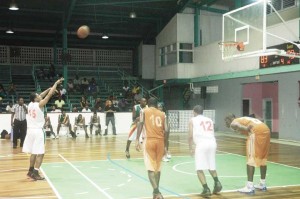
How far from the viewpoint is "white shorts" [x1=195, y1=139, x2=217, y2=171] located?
265 inches

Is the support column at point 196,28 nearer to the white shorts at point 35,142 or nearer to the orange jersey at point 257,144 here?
the white shorts at point 35,142

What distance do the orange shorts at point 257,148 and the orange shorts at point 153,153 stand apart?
1.67m

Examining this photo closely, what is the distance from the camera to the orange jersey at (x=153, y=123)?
6.61 m

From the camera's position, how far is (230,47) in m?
13.2

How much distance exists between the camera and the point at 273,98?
2102cm

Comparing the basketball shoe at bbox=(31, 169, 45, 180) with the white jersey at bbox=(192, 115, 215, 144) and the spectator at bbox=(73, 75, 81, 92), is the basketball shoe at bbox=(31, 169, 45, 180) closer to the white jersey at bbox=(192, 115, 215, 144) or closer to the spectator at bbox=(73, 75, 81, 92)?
the white jersey at bbox=(192, 115, 215, 144)

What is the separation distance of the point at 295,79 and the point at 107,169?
33.1 ft

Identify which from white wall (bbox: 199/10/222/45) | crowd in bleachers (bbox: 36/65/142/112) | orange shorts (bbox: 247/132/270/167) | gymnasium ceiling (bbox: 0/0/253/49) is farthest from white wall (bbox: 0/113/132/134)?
orange shorts (bbox: 247/132/270/167)

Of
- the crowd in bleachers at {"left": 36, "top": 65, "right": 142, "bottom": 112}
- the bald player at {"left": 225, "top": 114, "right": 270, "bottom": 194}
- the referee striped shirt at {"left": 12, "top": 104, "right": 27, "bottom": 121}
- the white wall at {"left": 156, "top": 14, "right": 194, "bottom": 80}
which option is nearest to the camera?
the bald player at {"left": 225, "top": 114, "right": 270, "bottom": 194}

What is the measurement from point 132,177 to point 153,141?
7.44 feet

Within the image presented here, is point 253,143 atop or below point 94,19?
below

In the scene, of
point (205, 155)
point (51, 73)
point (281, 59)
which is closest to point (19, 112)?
point (205, 155)

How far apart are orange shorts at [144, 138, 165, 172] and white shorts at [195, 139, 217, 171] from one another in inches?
25.4

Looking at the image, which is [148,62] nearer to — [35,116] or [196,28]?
[196,28]
